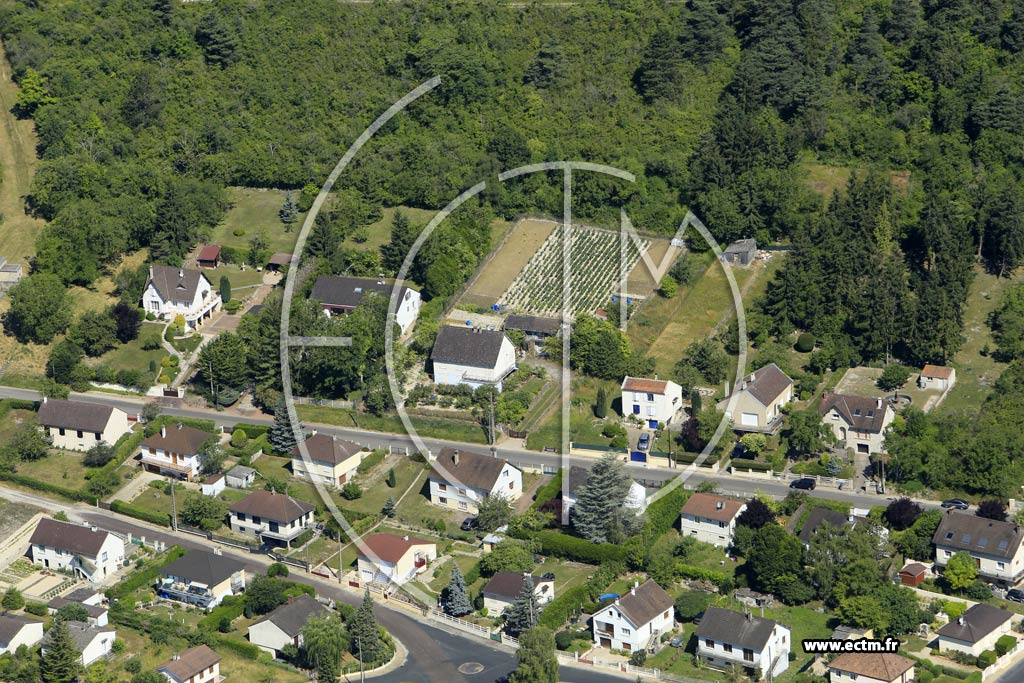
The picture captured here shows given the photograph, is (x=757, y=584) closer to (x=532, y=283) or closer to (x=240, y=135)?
(x=532, y=283)

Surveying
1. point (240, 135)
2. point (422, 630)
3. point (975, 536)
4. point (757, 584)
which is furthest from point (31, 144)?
point (975, 536)

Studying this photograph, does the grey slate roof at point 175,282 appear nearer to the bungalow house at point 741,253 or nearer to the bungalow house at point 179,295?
the bungalow house at point 179,295

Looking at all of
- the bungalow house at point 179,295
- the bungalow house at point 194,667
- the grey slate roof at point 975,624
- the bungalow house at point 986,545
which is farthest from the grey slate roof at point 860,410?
the bungalow house at point 179,295

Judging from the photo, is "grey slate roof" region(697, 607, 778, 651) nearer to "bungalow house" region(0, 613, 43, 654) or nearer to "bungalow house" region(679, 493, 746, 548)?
"bungalow house" region(679, 493, 746, 548)

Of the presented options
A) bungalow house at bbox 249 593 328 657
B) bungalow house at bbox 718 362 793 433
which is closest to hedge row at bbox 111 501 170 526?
bungalow house at bbox 249 593 328 657

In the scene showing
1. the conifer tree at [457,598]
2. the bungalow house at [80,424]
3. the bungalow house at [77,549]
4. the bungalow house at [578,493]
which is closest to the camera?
the conifer tree at [457,598]

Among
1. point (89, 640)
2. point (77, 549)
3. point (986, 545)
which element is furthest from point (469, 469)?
point (986, 545)
